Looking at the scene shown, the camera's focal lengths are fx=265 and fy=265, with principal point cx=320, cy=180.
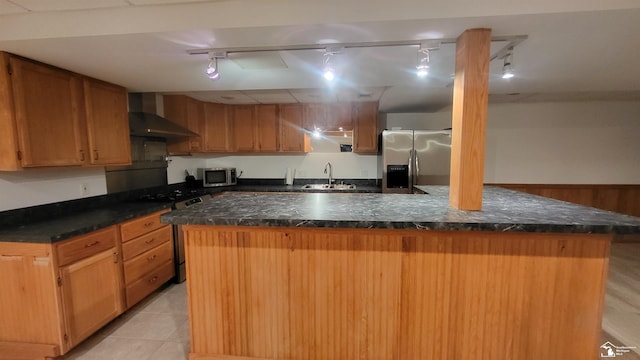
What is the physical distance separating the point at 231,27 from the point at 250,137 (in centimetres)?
→ 275

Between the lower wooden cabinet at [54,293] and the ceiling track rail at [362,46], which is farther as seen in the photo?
the lower wooden cabinet at [54,293]

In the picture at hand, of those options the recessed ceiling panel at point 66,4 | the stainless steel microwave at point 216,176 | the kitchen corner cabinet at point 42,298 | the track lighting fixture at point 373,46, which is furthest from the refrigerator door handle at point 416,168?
the kitchen corner cabinet at point 42,298

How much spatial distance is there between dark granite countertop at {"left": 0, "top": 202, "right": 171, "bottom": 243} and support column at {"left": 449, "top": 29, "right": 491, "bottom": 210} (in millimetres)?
2708

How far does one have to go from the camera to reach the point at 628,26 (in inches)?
60.5

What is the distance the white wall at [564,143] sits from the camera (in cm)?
421

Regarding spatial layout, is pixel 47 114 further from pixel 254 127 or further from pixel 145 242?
pixel 254 127

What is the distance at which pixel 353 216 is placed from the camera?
1577mm

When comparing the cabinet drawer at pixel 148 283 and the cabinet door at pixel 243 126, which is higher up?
the cabinet door at pixel 243 126

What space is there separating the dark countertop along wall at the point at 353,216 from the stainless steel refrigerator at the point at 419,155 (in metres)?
1.40

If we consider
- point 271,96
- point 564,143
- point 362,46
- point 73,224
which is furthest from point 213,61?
point 564,143

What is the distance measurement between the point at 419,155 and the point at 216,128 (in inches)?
120

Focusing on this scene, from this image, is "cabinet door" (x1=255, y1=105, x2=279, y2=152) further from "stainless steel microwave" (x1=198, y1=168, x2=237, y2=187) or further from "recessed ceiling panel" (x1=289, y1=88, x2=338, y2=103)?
"stainless steel microwave" (x1=198, y1=168, x2=237, y2=187)

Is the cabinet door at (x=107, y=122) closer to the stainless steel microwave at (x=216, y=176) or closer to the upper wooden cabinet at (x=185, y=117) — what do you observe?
the upper wooden cabinet at (x=185, y=117)

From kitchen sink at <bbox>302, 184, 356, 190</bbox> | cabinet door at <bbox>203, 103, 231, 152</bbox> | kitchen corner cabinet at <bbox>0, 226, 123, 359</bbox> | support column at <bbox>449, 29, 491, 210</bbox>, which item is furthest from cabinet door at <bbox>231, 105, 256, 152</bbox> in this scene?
support column at <bbox>449, 29, 491, 210</bbox>
